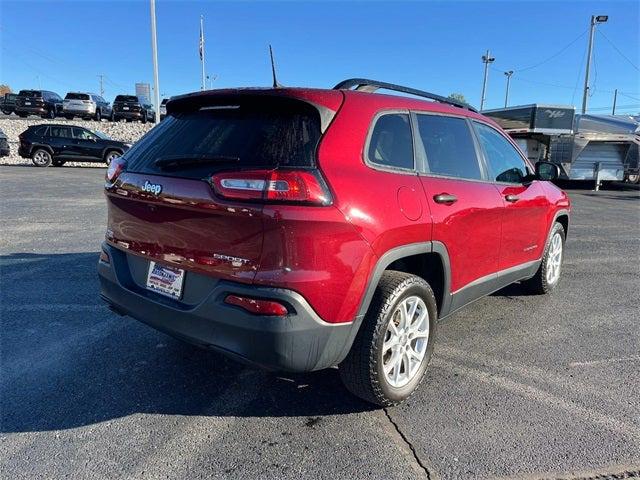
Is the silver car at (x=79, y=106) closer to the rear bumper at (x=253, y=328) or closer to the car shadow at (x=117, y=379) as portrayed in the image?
the car shadow at (x=117, y=379)

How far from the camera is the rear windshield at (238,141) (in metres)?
2.48

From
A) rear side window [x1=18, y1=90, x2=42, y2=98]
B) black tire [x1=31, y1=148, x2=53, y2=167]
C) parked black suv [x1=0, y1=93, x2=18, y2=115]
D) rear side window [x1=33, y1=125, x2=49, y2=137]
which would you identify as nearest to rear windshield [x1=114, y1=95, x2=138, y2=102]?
rear side window [x1=18, y1=90, x2=42, y2=98]

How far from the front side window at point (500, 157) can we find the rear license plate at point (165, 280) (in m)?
2.60

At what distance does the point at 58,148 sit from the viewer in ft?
68.2

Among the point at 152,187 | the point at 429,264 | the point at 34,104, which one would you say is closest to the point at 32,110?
the point at 34,104

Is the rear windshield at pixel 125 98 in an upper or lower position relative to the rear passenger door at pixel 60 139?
upper

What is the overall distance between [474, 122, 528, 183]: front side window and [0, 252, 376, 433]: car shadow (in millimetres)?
2134

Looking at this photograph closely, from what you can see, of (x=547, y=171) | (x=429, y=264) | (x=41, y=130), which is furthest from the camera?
(x=41, y=130)

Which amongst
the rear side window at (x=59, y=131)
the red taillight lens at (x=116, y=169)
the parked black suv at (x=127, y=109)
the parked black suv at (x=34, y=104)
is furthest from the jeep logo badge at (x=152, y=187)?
the parked black suv at (x=34, y=104)

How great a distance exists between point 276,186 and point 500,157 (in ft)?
8.57

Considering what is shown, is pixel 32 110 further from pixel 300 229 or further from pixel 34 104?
pixel 300 229

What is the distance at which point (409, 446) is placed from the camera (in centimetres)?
259

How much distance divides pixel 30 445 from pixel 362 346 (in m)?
1.80

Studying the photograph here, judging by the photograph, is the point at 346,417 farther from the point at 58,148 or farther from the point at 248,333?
the point at 58,148
